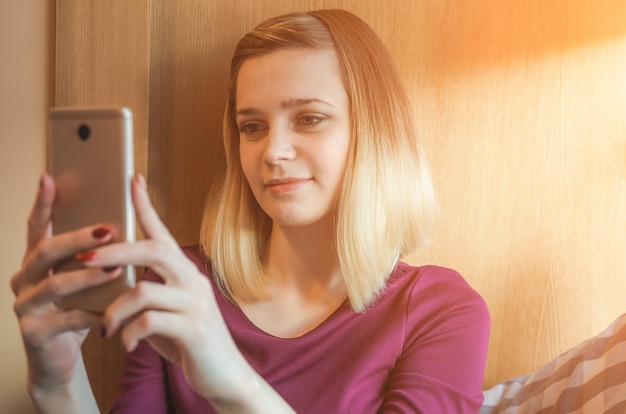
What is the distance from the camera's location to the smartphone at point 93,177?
0.60 m

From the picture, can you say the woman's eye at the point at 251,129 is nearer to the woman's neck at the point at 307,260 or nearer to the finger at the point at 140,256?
the woman's neck at the point at 307,260

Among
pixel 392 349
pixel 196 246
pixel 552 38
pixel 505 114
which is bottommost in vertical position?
pixel 392 349

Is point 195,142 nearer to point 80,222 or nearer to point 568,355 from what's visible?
point 80,222

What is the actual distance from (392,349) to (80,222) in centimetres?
50

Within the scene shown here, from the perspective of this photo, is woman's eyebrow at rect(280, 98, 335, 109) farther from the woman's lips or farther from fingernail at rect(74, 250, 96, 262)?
fingernail at rect(74, 250, 96, 262)

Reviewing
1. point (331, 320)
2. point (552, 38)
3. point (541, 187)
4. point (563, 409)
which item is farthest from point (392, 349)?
point (552, 38)

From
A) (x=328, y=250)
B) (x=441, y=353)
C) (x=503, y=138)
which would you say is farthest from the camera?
(x=503, y=138)

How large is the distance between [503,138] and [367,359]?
52 cm

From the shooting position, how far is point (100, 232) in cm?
58

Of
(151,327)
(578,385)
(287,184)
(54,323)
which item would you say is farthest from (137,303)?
(578,385)

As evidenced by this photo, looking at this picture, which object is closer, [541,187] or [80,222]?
[80,222]

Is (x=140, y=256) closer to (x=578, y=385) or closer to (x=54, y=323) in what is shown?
(x=54, y=323)

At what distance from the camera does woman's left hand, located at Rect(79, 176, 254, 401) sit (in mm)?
552

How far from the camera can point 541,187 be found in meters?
1.20
